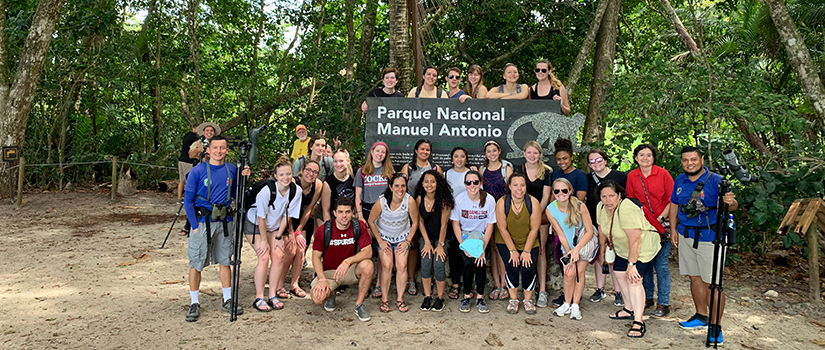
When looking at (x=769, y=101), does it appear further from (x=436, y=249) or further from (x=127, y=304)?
(x=127, y=304)

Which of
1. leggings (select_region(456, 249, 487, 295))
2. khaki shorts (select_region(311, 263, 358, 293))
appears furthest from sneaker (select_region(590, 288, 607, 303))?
khaki shorts (select_region(311, 263, 358, 293))

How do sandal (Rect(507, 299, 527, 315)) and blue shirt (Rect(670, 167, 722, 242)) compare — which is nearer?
blue shirt (Rect(670, 167, 722, 242))

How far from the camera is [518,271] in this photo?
528 centimetres

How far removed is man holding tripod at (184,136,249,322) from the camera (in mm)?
4875

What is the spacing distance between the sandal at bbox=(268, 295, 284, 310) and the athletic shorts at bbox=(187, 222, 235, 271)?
568 mm

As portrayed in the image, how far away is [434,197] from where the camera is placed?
5426mm

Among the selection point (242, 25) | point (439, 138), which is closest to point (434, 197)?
point (439, 138)

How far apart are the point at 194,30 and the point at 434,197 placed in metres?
11.2

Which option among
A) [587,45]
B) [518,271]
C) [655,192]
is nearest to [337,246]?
[518,271]

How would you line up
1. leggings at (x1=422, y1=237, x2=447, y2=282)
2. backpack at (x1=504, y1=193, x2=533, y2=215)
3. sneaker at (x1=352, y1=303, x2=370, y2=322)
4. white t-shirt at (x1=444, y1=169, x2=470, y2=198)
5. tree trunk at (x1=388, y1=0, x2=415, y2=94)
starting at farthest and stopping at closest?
tree trunk at (x1=388, y1=0, x2=415, y2=94), white t-shirt at (x1=444, y1=169, x2=470, y2=198), leggings at (x1=422, y1=237, x2=447, y2=282), backpack at (x1=504, y1=193, x2=533, y2=215), sneaker at (x1=352, y1=303, x2=370, y2=322)

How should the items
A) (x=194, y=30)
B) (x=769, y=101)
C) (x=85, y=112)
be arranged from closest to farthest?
(x=769, y=101) → (x=194, y=30) → (x=85, y=112)

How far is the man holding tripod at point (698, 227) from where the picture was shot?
15.2 feet

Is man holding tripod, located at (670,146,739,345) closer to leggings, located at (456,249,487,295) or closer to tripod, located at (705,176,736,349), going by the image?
tripod, located at (705,176,736,349)

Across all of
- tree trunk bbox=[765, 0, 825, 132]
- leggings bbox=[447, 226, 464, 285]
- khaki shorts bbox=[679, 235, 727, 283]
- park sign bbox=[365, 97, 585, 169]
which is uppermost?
tree trunk bbox=[765, 0, 825, 132]
